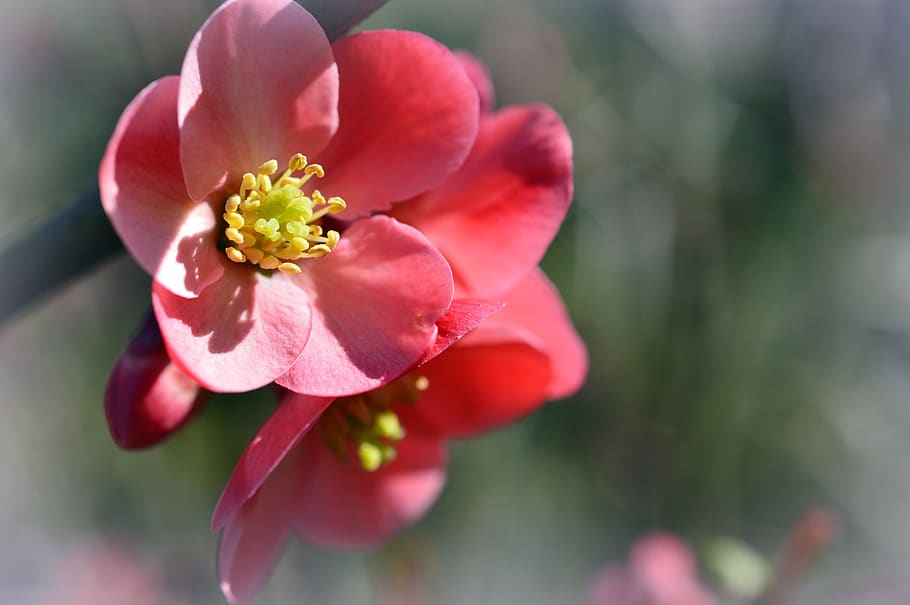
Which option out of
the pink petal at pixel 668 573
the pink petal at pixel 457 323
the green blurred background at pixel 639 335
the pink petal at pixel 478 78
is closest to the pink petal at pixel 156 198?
the pink petal at pixel 457 323

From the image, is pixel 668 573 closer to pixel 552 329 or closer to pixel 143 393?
pixel 552 329

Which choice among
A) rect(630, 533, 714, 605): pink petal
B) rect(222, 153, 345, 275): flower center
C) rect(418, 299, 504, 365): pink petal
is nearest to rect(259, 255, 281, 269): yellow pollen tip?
rect(222, 153, 345, 275): flower center

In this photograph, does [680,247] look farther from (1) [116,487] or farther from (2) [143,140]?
(2) [143,140]

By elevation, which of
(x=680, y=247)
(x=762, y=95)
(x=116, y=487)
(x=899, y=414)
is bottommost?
(x=116, y=487)

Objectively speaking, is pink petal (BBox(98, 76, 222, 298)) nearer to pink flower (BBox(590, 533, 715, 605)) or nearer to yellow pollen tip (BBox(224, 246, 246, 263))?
yellow pollen tip (BBox(224, 246, 246, 263))

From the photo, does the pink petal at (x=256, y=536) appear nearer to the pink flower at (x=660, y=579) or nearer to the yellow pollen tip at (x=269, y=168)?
the yellow pollen tip at (x=269, y=168)

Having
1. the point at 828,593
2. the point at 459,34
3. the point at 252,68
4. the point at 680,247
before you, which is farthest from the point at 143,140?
the point at 459,34

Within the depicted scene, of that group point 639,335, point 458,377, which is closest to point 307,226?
point 458,377
